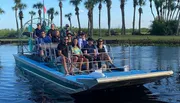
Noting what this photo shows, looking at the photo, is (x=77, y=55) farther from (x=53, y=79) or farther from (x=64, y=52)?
(x=53, y=79)

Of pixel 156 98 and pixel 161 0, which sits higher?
pixel 161 0

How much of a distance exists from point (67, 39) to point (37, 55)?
10.7 ft

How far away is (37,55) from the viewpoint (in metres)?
17.0

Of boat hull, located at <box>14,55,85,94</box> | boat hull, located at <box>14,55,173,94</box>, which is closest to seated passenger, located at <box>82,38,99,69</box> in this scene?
boat hull, located at <box>14,55,173,94</box>

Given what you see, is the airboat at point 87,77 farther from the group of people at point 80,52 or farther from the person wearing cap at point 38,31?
the person wearing cap at point 38,31

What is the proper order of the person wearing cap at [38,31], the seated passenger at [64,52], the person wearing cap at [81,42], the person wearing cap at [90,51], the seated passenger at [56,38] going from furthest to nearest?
the person wearing cap at [38,31] → the seated passenger at [56,38] → the person wearing cap at [81,42] → the person wearing cap at [90,51] → the seated passenger at [64,52]

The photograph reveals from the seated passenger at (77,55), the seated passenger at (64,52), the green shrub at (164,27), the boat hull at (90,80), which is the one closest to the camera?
the boat hull at (90,80)

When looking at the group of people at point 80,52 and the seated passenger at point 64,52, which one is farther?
the group of people at point 80,52

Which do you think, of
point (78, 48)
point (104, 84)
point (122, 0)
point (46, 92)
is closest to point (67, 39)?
point (78, 48)

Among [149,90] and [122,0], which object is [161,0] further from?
[149,90]

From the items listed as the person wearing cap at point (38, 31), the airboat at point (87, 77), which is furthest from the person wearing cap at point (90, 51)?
the person wearing cap at point (38, 31)

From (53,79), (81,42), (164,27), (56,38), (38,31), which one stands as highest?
(164,27)

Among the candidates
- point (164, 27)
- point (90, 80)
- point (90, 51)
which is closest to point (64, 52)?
point (90, 51)

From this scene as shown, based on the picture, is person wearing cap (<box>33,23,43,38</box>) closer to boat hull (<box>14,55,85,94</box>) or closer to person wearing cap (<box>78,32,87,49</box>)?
boat hull (<box>14,55,85,94</box>)
